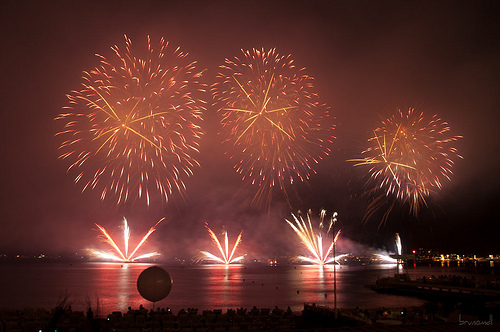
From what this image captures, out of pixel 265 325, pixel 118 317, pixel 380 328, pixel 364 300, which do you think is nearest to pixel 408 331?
pixel 380 328

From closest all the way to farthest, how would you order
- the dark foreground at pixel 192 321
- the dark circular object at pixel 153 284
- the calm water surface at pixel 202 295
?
the dark circular object at pixel 153 284, the dark foreground at pixel 192 321, the calm water surface at pixel 202 295

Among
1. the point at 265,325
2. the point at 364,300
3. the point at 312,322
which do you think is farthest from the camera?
the point at 364,300

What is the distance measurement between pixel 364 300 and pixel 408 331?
40741mm

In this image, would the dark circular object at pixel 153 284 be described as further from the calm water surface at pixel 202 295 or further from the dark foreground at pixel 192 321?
the calm water surface at pixel 202 295

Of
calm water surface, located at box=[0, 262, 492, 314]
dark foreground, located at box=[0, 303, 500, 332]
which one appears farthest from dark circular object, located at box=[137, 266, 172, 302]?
calm water surface, located at box=[0, 262, 492, 314]

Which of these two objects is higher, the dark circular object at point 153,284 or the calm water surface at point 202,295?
the dark circular object at point 153,284

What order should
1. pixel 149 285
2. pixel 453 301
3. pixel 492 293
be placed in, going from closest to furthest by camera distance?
pixel 149 285, pixel 492 293, pixel 453 301

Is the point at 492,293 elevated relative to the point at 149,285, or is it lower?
lower

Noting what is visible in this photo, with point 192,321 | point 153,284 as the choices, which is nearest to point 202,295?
point 192,321

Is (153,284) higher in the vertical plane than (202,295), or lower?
higher

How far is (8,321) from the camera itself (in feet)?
56.3

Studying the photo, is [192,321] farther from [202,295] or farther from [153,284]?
[202,295]

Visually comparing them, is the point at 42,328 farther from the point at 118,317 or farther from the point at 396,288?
the point at 396,288

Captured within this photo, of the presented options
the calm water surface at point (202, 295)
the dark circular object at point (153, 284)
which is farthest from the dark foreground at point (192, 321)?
the dark circular object at point (153, 284)
